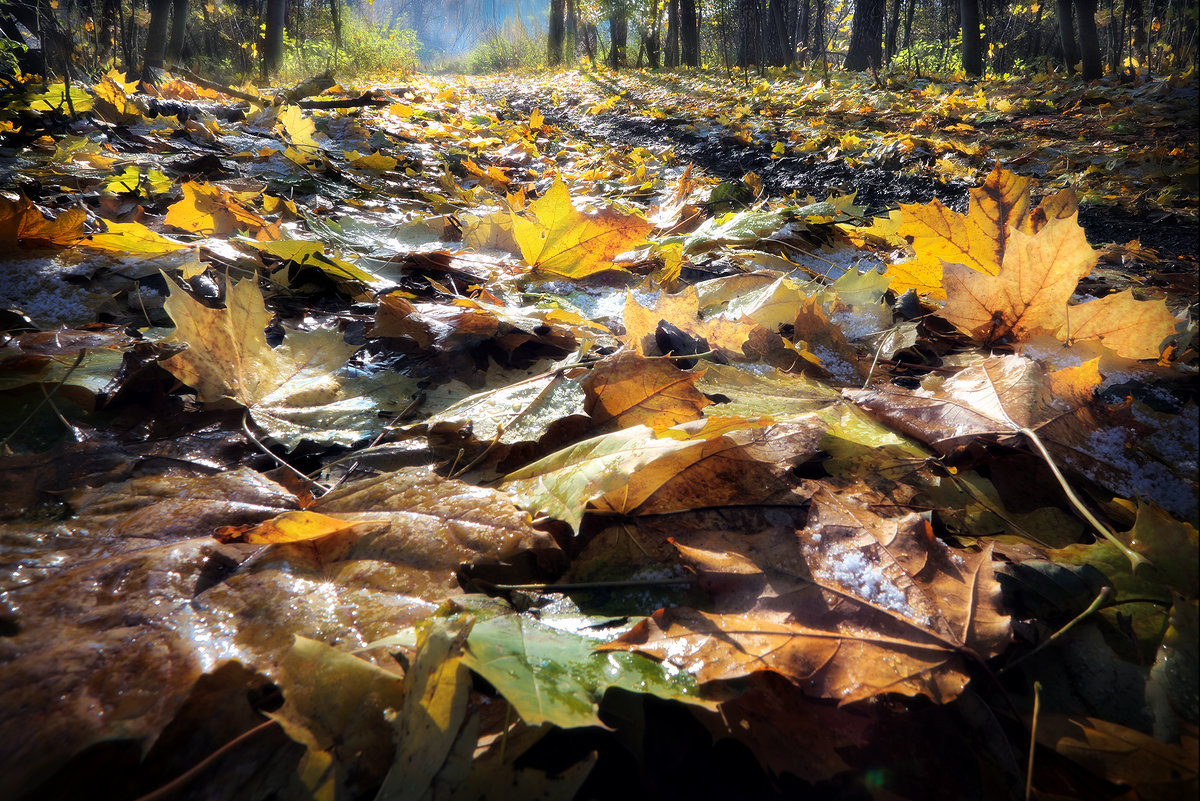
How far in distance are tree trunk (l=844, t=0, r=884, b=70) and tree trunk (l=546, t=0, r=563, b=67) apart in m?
12.1

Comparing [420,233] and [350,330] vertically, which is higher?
[420,233]

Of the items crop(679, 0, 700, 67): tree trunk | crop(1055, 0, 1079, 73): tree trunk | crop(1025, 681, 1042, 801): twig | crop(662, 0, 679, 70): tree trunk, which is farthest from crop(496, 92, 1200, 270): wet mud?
crop(662, 0, 679, 70): tree trunk

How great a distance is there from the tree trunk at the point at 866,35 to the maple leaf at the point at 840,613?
12.1 meters

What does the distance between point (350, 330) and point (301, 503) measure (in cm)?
62

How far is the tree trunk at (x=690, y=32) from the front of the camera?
44.8ft

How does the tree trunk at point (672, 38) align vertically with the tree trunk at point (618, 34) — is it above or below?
below

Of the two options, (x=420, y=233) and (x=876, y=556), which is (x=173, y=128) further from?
(x=876, y=556)

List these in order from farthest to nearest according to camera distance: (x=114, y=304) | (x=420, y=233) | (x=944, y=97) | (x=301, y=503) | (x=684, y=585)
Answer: (x=944, y=97), (x=420, y=233), (x=114, y=304), (x=301, y=503), (x=684, y=585)

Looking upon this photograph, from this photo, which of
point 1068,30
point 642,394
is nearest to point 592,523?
point 642,394

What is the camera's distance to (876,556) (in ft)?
1.78

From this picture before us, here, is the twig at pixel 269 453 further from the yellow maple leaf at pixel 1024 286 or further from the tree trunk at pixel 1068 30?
the tree trunk at pixel 1068 30

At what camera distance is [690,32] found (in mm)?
14211

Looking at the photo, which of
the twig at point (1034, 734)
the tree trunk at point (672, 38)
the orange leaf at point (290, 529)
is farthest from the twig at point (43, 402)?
the tree trunk at point (672, 38)

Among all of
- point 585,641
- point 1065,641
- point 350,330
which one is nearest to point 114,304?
point 350,330
